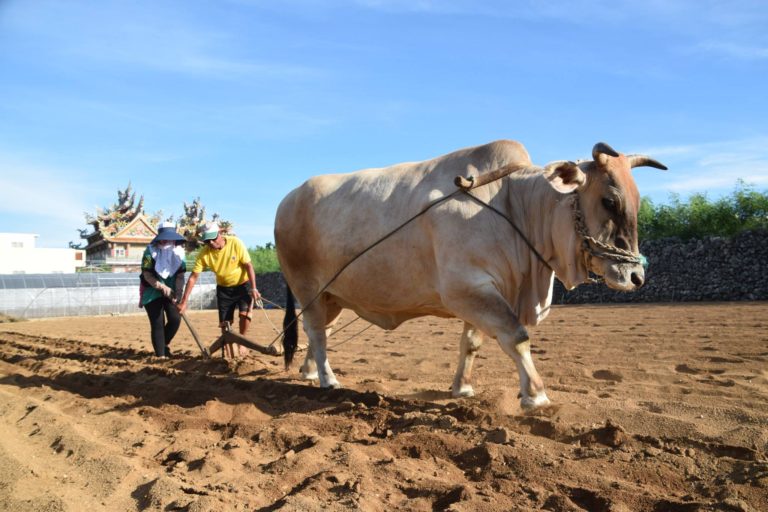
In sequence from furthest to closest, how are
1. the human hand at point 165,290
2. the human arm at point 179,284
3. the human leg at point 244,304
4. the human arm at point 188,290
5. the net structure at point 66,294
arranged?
the net structure at point 66,294, the human arm at point 179,284, the human leg at point 244,304, the human hand at point 165,290, the human arm at point 188,290

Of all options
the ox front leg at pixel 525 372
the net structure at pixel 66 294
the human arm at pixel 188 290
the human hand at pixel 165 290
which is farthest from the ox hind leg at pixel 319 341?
the net structure at pixel 66 294

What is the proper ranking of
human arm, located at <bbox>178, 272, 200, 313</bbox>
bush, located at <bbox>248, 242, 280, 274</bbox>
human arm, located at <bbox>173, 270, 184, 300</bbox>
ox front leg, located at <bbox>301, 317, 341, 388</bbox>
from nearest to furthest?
ox front leg, located at <bbox>301, 317, 341, 388</bbox> → human arm, located at <bbox>178, 272, 200, 313</bbox> → human arm, located at <bbox>173, 270, 184, 300</bbox> → bush, located at <bbox>248, 242, 280, 274</bbox>

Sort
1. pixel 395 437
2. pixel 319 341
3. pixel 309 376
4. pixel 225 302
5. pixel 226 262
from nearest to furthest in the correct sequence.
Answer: pixel 395 437, pixel 319 341, pixel 309 376, pixel 226 262, pixel 225 302

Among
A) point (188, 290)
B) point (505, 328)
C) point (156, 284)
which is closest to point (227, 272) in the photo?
point (188, 290)

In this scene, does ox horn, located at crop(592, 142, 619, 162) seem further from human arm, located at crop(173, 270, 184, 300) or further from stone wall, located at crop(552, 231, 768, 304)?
stone wall, located at crop(552, 231, 768, 304)

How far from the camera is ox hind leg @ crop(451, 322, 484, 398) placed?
5508 mm

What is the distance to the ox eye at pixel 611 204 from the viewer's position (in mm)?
4383

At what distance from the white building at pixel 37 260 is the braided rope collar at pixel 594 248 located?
142 feet

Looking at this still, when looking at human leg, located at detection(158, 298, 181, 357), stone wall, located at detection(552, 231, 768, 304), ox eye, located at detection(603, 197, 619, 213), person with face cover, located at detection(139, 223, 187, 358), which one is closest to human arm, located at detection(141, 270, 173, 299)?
person with face cover, located at detection(139, 223, 187, 358)

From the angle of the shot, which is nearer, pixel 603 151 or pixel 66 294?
pixel 603 151

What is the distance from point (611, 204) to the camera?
4391mm

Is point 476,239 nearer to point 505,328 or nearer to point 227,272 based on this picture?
point 505,328

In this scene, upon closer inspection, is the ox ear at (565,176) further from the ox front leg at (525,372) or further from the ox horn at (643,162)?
the ox front leg at (525,372)

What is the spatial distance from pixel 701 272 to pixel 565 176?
18.5 m
